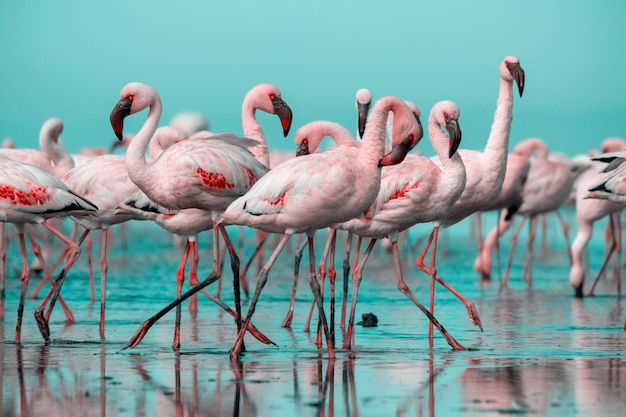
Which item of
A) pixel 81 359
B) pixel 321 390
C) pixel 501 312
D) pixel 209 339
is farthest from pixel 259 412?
pixel 501 312

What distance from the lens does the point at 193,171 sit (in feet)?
27.5

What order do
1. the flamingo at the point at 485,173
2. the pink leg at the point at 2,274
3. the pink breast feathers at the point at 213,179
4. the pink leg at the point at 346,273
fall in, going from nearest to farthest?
the pink breast feathers at the point at 213,179
the pink leg at the point at 346,273
the flamingo at the point at 485,173
the pink leg at the point at 2,274

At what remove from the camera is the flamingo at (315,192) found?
25.0ft

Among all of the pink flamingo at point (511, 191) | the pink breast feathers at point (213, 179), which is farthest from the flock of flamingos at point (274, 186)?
the pink flamingo at point (511, 191)

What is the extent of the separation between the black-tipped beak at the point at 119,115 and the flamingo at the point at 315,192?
1265 millimetres

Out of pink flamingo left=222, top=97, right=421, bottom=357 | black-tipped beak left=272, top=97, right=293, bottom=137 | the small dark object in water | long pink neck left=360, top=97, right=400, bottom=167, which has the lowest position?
the small dark object in water

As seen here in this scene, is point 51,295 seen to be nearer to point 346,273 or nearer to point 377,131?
point 346,273

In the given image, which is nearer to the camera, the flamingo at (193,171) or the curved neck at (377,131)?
the curved neck at (377,131)

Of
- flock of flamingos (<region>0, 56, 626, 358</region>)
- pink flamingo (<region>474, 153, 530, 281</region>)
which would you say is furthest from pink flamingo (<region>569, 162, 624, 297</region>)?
flock of flamingos (<region>0, 56, 626, 358</region>)

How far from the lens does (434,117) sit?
30.6 ft

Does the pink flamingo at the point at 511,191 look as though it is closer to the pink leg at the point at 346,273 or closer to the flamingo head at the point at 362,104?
the flamingo head at the point at 362,104

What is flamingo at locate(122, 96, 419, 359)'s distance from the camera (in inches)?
300

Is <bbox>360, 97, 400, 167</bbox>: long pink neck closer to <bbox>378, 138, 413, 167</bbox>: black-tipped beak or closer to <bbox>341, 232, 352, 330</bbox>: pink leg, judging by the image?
<bbox>378, 138, 413, 167</bbox>: black-tipped beak

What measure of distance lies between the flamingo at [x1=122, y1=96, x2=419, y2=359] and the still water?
2.06 ft
